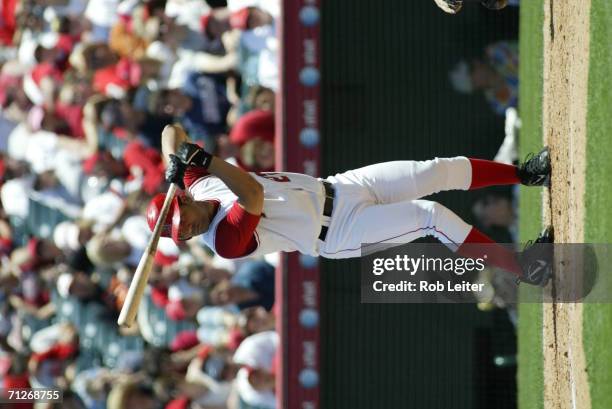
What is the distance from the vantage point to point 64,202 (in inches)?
294

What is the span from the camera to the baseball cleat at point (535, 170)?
15.1 ft

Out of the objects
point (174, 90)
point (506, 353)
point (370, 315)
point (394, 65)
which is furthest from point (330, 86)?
point (506, 353)

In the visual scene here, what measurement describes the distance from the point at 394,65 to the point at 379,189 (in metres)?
2.70

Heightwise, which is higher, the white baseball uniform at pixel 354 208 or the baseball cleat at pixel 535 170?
the baseball cleat at pixel 535 170

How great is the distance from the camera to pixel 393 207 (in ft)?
13.9

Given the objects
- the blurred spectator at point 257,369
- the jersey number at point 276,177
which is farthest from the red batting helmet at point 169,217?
the blurred spectator at point 257,369

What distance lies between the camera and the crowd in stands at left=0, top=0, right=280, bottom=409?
666 cm

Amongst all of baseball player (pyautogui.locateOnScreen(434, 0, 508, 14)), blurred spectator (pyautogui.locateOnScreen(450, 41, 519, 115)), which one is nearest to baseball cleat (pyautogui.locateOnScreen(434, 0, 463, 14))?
baseball player (pyautogui.locateOnScreen(434, 0, 508, 14))

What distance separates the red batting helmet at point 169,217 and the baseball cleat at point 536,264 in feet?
5.38

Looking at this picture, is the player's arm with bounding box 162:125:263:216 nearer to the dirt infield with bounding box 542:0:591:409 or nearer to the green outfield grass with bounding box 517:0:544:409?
the dirt infield with bounding box 542:0:591:409

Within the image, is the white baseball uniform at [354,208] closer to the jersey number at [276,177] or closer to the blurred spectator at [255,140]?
the jersey number at [276,177]

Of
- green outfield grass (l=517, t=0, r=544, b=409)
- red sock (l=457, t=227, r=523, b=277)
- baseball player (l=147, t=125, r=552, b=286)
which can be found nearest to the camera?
baseball player (l=147, t=125, r=552, b=286)

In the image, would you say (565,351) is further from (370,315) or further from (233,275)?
(233,275)

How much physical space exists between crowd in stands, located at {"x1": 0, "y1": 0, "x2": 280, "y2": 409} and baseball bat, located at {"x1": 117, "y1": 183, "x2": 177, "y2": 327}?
109 inches
